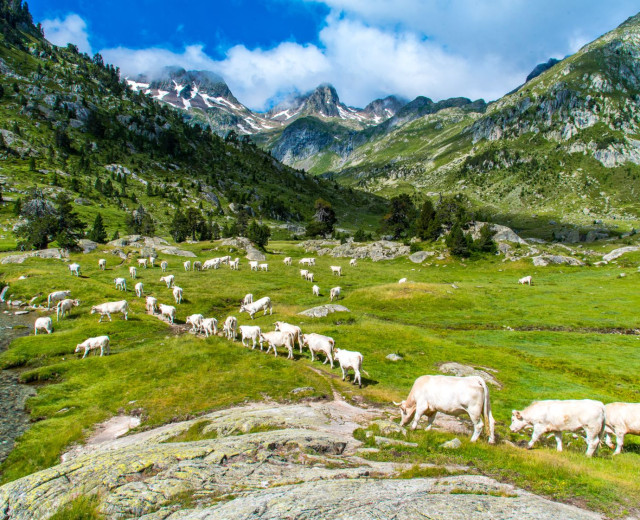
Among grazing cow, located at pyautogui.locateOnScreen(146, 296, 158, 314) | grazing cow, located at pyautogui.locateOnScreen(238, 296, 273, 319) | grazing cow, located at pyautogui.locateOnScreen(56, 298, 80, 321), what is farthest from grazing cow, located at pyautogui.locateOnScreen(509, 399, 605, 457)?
grazing cow, located at pyautogui.locateOnScreen(56, 298, 80, 321)

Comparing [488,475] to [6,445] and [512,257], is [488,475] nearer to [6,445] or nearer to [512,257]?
[6,445]

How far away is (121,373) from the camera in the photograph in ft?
76.1

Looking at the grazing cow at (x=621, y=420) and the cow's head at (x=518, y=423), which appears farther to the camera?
the cow's head at (x=518, y=423)

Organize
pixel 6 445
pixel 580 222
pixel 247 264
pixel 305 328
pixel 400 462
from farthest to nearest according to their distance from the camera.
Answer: pixel 580 222, pixel 247 264, pixel 305 328, pixel 6 445, pixel 400 462

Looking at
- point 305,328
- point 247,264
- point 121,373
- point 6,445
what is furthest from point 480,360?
point 247,264

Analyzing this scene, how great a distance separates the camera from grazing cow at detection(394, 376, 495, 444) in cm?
1329

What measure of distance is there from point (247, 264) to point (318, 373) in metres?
57.4

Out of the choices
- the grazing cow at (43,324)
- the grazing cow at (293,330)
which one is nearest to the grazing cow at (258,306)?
the grazing cow at (293,330)

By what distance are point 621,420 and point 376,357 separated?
1726 cm

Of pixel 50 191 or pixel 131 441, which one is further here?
pixel 50 191

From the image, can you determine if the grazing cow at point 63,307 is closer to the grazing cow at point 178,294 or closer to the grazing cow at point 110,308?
the grazing cow at point 110,308

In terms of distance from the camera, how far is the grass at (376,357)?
1156cm

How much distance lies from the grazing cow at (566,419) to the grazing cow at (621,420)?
89 centimetres

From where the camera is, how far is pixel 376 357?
29.3 m
